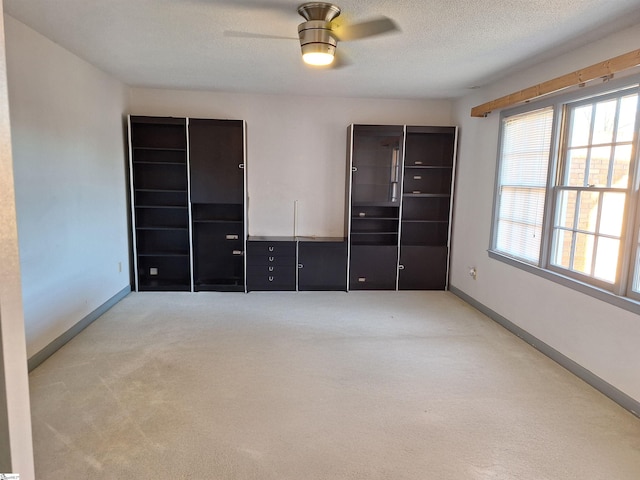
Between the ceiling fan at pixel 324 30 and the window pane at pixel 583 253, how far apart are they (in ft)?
6.88

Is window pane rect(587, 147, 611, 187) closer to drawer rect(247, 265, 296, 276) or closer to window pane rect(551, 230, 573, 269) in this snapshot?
window pane rect(551, 230, 573, 269)

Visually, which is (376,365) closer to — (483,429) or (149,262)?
(483,429)

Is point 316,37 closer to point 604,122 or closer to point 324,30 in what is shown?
point 324,30

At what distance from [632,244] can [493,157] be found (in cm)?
192

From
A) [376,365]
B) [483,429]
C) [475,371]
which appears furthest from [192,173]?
[483,429]

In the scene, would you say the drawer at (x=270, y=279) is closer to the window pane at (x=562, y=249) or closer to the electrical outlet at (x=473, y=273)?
the electrical outlet at (x=473, y=273)

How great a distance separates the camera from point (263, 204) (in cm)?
541

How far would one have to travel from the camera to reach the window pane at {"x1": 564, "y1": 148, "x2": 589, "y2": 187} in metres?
3.12

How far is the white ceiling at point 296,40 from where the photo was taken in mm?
2469

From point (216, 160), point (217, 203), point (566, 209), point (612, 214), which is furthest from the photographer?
point (217, 203)

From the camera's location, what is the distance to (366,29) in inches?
112

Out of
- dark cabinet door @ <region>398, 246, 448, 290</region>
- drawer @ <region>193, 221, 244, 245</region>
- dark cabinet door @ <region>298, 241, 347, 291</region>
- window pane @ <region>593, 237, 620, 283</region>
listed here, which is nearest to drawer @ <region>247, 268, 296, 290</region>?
dark cabinet door @ <region>298, 241, 347, 291</region>

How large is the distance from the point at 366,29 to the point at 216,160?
2659 mm

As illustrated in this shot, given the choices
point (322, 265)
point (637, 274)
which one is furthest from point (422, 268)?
point (637, 274)
